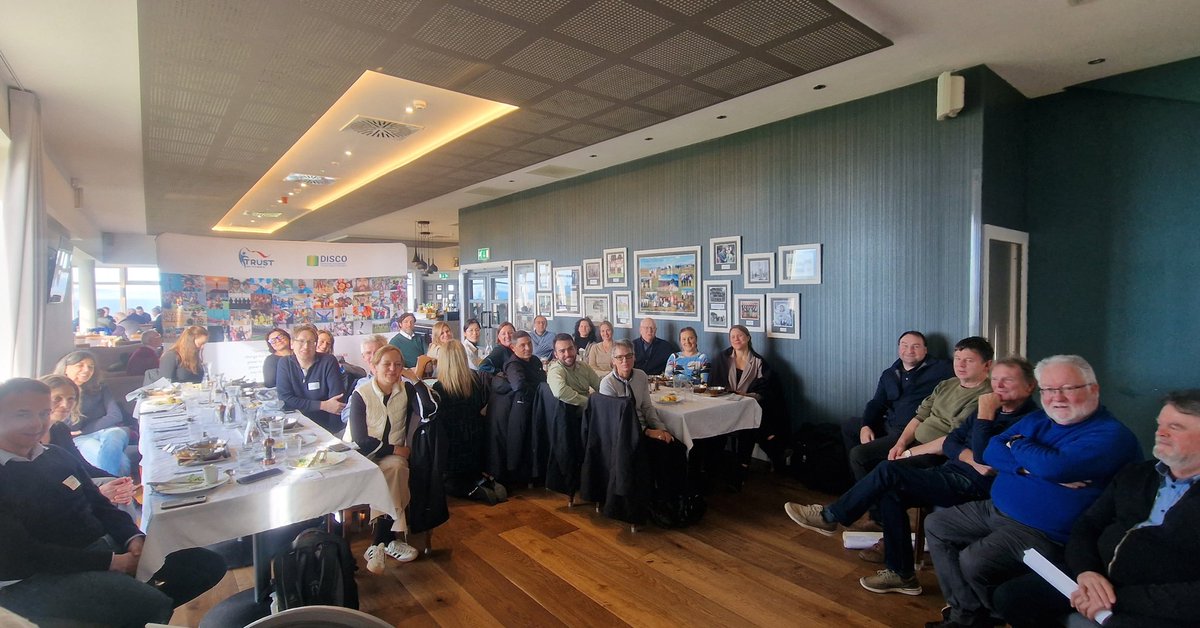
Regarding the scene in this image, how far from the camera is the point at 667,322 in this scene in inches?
249

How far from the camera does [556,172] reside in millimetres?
7133

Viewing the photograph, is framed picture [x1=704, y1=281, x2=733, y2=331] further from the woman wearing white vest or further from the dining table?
the dining table

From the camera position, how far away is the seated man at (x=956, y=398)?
3.30 m

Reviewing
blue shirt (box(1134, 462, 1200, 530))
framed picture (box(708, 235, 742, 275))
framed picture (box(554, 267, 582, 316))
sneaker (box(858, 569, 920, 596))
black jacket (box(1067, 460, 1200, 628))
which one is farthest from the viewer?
framed picture (box(554, 267, 582, 316))

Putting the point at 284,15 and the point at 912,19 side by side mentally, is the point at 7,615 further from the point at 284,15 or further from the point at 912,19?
the point at 912,19

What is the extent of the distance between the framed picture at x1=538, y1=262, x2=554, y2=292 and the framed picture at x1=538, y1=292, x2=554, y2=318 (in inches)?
2.9

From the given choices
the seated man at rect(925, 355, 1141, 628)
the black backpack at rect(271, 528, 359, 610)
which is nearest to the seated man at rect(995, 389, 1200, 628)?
the seated man at rect(925, 355, 1141, 628)

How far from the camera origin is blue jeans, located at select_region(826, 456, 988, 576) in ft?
9.39

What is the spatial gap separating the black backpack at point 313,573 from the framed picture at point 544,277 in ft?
19.2

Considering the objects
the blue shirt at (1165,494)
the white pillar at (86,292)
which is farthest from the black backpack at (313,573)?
the white pillar at (86,292)

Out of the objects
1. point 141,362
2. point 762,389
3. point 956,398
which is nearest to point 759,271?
point 762,389

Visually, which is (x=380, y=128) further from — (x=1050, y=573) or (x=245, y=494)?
(x=1050, y=573)

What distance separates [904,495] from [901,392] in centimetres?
137

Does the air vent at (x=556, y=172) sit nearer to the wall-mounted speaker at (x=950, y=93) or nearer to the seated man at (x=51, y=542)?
the wall-mounted speaker at (x=950, y=93)
